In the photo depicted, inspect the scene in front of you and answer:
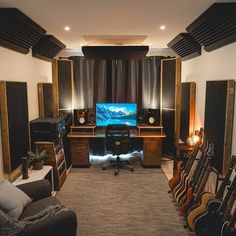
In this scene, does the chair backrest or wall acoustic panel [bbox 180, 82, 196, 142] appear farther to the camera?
the chair backrest

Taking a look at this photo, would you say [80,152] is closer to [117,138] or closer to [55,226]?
[117,138]

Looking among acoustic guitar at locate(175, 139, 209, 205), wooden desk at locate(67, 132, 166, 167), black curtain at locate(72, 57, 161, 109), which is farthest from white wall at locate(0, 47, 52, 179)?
acoustic guitar at locate(175, 139, 209, 205)

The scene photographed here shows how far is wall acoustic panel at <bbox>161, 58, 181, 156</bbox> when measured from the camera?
4.63 meters

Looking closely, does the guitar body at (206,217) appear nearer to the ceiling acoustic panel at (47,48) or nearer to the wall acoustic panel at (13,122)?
the wall acoustic panel at (13,122)

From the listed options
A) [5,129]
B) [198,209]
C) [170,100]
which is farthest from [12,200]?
[170,100]

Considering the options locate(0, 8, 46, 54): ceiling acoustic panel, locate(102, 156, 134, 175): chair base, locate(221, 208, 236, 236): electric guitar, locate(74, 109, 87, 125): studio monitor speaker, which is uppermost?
locate(0, 8, 46, 54): ceiling acoustic panel

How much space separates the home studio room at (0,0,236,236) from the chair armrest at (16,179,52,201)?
11 millimetres

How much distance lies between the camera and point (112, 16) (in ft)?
9.23

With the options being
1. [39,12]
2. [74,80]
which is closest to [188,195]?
[39,12]

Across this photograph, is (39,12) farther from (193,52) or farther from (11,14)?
(193,52)

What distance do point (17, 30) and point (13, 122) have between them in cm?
111

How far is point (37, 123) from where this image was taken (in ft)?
11.8

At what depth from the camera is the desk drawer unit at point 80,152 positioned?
15.0 feet

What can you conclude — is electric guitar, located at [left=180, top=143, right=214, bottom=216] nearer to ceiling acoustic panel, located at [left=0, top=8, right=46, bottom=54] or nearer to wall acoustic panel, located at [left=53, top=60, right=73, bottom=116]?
ceiling acoustic panel, located at [left=0, top=8, right=46, bottom=54]
